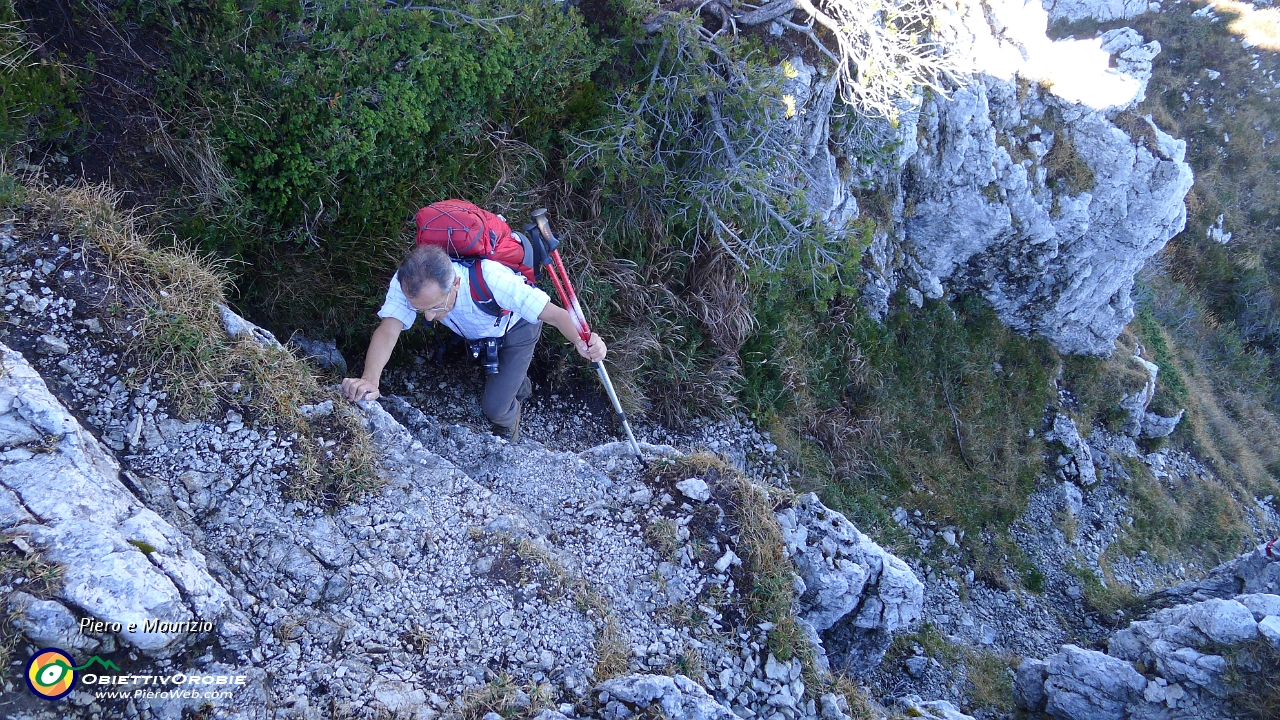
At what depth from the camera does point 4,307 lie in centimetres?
450

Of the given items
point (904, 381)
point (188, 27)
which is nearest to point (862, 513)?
point (904, 381)

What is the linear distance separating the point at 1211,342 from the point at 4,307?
2817 cm

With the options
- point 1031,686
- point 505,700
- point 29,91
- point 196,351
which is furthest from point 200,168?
point 1031,686

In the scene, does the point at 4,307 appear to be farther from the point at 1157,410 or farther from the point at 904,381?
the point at 1157,410

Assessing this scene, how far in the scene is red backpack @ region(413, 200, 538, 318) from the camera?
17.6ft

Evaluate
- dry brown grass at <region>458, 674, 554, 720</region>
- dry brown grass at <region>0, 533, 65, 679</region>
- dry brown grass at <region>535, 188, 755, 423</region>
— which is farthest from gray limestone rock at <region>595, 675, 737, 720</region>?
dry brown grass at <region>535, 188, 755, 423</region>

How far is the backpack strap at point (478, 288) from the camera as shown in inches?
213

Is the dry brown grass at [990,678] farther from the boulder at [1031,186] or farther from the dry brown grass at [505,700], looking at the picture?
the dry brown grass at [505,700]

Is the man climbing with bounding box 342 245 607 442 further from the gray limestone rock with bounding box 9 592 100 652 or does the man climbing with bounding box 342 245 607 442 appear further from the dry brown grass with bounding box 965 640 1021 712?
the dry brown grass with bounding box 965 640 1021 712

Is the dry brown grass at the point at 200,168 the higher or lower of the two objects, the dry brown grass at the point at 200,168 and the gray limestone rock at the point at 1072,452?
the higher

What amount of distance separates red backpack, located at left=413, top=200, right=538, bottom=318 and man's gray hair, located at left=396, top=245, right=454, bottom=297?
0.52 metres

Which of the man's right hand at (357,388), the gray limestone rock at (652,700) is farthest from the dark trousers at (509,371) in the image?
the gray limestone rock at (652,700)

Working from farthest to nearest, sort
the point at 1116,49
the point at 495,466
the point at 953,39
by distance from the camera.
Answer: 1. the point at 1116,49
2. the point at 953,39
3. the point at 495,466

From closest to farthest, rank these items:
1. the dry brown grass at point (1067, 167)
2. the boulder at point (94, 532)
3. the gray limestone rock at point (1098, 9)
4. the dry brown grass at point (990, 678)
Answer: the boulder at point (94, 532)
the dry brown grass at point (990, 678)
the dry brown grass at point (1067, 167)
the gray limestone rock at point (1098, 9)
